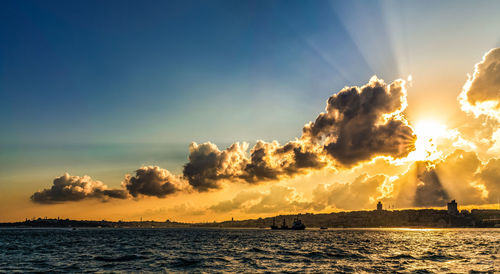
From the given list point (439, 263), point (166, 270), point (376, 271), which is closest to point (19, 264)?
point (166, 270)

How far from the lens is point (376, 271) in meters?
47.7

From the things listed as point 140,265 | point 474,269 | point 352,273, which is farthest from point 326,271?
point 140,265

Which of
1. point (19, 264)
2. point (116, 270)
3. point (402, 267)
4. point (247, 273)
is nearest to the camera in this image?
point (247, 273)

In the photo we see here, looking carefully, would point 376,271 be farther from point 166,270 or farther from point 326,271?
point 166,270

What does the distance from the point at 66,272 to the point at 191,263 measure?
1942cm

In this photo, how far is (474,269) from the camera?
164 ft

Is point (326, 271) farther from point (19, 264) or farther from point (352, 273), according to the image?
point (19, 264)

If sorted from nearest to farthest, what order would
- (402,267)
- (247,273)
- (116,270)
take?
(247,273)
(116,270)
(402,267)

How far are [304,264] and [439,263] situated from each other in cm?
2472

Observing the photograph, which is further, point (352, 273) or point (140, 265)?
point (140, 265)

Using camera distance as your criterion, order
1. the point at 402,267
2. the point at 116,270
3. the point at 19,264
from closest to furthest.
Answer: the point at 116,270 < the point at 402,267 < the point at 19,264

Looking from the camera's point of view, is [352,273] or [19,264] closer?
[352,273]

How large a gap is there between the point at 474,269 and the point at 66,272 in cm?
6089

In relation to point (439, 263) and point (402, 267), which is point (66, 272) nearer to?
point (402, 267)
